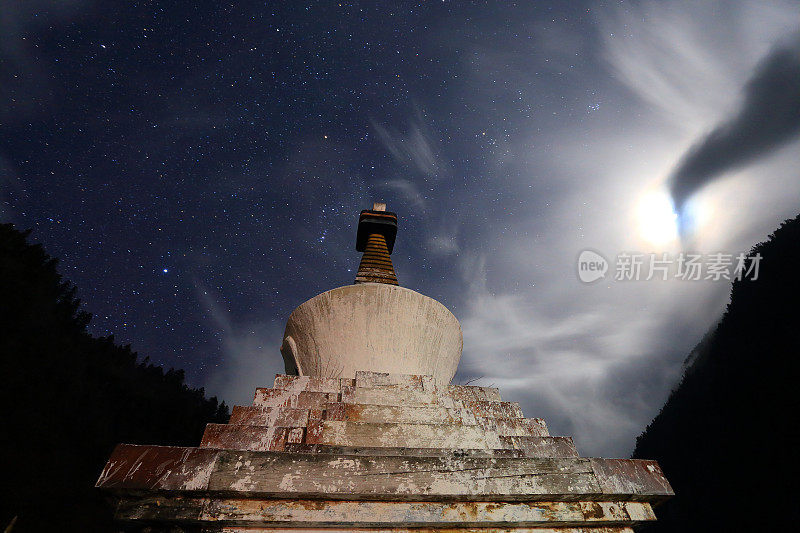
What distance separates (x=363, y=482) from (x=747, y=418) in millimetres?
47867

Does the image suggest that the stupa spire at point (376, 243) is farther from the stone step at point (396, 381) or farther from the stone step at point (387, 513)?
the stone step at point (387, 513)

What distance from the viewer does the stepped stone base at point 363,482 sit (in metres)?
2.34

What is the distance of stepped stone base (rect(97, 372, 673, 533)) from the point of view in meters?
2.34

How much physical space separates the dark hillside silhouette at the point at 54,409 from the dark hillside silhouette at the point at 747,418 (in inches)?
1506

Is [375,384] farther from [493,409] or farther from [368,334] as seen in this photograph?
[368,334]

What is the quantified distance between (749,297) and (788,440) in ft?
60.3

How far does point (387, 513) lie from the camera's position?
8.21 ft

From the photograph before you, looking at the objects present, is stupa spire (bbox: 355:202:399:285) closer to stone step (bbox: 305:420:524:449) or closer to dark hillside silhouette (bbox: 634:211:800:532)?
stone step (bbox: 305:420:524:449)

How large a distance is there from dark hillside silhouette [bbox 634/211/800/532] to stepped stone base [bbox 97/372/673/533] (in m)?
38.0

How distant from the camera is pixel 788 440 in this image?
98.5ft

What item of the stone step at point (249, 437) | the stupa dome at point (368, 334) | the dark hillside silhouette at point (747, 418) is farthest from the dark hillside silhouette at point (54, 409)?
the dark hillside silhouette at point (747, 418)

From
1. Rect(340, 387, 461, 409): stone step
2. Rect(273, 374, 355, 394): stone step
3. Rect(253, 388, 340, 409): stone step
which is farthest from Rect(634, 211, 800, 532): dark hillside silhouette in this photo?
Rect(253, 388, 340, 409): stone step

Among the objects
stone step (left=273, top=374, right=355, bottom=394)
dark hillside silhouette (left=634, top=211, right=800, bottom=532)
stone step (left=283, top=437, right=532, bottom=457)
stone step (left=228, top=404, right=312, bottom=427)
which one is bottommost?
stone step (left=283, top=437, right=532, bottom=457)

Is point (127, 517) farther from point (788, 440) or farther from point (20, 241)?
point (788, 440)
